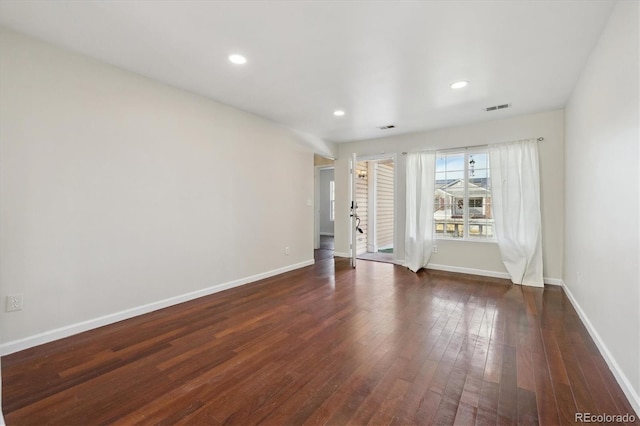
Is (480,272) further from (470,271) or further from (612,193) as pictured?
(612,193)

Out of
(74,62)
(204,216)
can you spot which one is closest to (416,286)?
(204,216)

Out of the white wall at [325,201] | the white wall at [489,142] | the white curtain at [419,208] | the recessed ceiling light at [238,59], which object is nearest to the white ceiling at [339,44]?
the recessed ceiling light at [238,59]

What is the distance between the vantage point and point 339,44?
7.81ft

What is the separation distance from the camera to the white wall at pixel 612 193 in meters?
1.67

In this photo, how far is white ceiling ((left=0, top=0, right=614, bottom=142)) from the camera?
1968 mm

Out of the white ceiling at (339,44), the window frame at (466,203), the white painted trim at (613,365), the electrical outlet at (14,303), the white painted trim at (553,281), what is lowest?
the white painted trim at (613,365)

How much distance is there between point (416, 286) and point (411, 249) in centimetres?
121

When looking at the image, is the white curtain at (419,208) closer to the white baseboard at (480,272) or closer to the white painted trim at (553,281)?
the white baseboard at (480,272)

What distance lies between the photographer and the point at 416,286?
4047 mm

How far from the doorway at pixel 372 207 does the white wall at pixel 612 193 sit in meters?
3.92

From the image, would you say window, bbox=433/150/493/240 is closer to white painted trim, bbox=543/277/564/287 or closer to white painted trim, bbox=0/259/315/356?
white painted trim, bbox=543/277/564/287

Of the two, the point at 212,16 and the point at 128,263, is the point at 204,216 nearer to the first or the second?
the point at 128,263

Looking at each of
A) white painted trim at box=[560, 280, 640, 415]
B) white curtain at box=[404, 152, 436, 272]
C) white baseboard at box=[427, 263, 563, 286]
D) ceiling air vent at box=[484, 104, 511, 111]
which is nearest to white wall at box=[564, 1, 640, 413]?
white painted trim at box=[560, 280, 640, 415]

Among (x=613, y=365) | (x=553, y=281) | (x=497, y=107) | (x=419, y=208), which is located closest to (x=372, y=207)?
(x=419, y=208)
